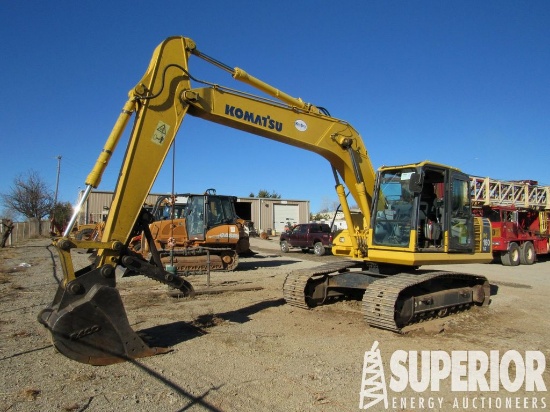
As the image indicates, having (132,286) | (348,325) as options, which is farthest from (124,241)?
(132,286)

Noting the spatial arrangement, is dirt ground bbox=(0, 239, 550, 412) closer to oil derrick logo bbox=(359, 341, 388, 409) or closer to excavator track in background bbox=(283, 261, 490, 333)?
oil derrick logo bbox=(359, 341, 388, 409)

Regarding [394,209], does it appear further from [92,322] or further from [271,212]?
[271,212]

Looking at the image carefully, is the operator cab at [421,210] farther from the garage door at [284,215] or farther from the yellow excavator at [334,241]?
the garage door at [284,215]

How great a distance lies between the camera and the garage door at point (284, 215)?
164 feet

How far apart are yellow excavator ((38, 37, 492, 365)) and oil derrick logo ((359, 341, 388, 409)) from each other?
1.32 m

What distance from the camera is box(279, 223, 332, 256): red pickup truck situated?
23295mm

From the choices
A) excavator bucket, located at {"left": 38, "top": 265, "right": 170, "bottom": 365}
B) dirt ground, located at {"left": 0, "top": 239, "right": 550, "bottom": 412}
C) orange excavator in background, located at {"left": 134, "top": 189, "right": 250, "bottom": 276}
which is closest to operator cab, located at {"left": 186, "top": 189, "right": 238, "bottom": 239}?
orange excavator in background, located at {"left": 134, "top": 189, "right": 250, "bottom": 276}

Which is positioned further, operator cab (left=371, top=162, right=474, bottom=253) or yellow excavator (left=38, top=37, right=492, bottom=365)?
operator cab (left=371, top=162, right=474, bottom=253)

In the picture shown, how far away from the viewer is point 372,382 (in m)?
4.82

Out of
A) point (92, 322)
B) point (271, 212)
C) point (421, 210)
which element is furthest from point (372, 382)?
point (271, 212)

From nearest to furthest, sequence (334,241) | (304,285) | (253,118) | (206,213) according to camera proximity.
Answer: (253,118) < (304,285) < (334,241) < (206,213)

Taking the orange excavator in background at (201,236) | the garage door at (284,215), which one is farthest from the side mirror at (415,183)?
the garage door at (284,215)

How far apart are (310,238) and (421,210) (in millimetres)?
16446

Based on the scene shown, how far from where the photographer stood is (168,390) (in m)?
4.45
